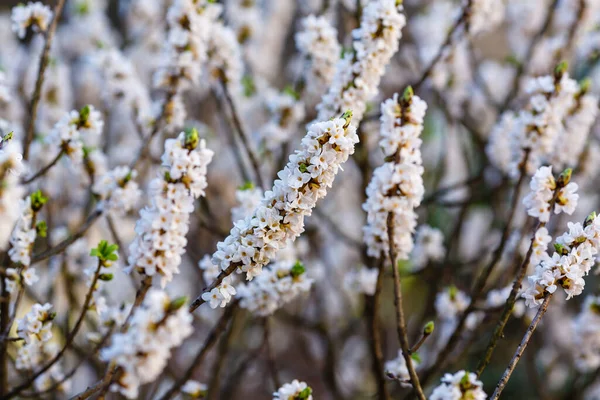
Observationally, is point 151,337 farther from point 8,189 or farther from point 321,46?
point 321,46

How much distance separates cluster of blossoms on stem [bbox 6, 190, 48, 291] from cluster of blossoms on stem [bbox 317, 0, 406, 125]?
816mm

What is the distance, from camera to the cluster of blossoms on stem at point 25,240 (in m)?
1.42

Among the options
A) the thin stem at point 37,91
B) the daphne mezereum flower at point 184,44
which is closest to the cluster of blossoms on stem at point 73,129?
the thin stem at point 37,91

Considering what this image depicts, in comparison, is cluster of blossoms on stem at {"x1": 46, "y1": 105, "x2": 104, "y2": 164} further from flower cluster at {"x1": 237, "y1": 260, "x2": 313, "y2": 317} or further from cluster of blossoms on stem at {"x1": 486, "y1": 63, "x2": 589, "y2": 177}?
cluster of blossoms on stem at {"x1": 486, "y1": 63, "x2": 589, "y2": 177}

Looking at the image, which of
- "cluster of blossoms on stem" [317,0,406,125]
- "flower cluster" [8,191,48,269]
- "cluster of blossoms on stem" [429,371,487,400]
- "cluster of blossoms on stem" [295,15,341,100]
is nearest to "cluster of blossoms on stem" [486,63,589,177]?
"cluster of blossoms on stem" [317,0,406,125]

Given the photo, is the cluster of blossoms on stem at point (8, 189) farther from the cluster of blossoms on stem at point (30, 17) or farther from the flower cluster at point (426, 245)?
the flower cluster at point (426, 245)

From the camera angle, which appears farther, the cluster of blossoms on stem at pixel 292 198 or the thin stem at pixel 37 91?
the thin stem at pixel 37 91

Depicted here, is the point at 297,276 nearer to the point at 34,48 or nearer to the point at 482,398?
the point at 482,398

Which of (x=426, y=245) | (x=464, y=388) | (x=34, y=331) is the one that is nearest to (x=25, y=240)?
(x=34, y=331)

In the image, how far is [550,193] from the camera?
4.74 feet

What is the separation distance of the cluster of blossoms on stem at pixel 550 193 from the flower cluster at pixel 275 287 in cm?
62

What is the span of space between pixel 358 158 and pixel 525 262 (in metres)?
0.84

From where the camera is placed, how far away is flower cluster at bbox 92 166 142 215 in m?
1.76

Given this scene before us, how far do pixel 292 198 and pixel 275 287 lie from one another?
1.61ft
